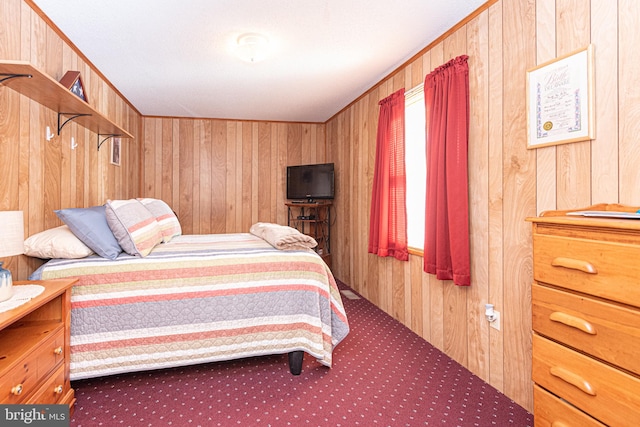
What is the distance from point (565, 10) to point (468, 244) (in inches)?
52.0

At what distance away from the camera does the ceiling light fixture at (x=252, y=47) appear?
2.53 meters

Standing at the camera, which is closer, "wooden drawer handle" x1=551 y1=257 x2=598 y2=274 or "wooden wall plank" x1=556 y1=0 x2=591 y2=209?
"wooden drawer handle" x1=551 y1=257 x2=598 y2=274

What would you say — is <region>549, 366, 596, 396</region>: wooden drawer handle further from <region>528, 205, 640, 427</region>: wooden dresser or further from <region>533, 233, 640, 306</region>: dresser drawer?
<region>533, 233, 640, 306</region>: dresser drawer

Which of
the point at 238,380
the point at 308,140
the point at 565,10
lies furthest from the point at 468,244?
the point at 308,140

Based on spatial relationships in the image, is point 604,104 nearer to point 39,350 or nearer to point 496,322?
point 496,322

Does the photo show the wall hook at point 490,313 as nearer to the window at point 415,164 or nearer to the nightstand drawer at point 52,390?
the window at point 415,164

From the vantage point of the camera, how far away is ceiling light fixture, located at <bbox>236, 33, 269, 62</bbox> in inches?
99.4

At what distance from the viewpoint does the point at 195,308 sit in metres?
2.02

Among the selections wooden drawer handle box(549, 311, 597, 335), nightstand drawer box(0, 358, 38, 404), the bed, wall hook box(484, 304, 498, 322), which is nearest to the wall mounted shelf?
the bed

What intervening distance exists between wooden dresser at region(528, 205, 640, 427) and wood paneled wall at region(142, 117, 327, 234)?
4232 millimetres

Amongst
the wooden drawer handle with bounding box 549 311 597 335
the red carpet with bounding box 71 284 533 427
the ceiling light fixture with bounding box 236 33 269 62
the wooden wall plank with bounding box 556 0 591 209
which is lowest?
the red carpet with bounding box 71 284 533 427

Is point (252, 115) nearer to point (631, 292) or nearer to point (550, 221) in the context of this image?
point (550, 221)

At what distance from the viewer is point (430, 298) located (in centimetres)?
267

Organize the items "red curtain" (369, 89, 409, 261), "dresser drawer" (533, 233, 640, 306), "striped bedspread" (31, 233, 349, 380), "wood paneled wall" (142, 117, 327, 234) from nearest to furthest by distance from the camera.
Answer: "dresser drawer" (533, 233, 640, 306), "striped bedspread" (31, 233, 349, 380), "red curtain" (369, 89, 409, 261), "wood paneled wall" (142, 117, 327, 234)
